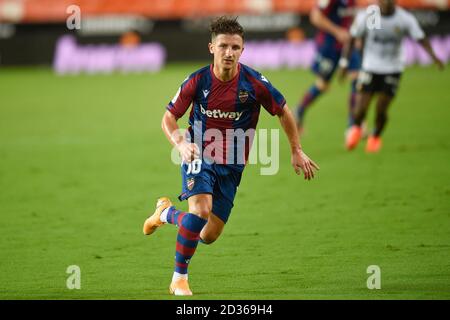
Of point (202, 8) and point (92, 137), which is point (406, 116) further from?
point (202, 8)

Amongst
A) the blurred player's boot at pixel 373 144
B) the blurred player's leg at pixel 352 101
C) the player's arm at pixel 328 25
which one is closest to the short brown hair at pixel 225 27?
the blurred player's leg at pixel 352 101

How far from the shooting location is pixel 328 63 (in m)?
14.9

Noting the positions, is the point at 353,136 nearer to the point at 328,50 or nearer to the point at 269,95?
the point at 328,50

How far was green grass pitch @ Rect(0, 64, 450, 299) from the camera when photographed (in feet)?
24.1

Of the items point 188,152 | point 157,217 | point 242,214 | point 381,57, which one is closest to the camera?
point 188,152

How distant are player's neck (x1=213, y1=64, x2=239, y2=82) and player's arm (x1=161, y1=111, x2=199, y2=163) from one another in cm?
48

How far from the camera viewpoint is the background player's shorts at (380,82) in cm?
1338

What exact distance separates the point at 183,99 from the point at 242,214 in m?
3.31

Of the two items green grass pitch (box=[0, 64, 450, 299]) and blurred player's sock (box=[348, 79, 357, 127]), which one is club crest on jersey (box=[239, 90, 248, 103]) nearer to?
green grass pitch (box=[0, 64, 450, 299])

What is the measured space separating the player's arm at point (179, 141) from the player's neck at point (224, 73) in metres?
0.48

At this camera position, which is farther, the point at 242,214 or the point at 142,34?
the point at 142,34

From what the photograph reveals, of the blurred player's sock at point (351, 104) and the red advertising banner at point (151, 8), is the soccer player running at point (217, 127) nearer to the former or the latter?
the blurred player's sock at point (351, 104)

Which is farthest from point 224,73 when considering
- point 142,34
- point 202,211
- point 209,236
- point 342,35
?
point 142,34

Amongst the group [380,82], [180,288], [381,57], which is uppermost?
[381,57]
